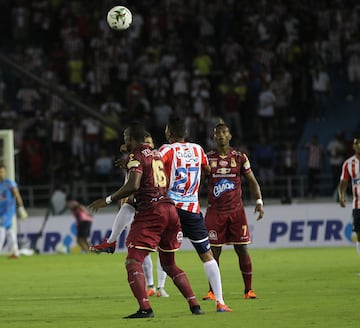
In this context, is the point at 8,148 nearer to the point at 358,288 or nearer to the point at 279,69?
the point at 279,69

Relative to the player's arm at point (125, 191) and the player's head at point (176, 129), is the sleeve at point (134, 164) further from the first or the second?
the player's head at point (176, 129)

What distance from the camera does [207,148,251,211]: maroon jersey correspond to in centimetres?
1616

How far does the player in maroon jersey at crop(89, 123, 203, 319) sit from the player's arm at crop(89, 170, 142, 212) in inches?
1.1

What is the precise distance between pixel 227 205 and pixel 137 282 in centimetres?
384

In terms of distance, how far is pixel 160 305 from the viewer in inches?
595

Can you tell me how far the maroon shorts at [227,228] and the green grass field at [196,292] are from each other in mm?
787

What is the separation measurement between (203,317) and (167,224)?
1110 millimetres

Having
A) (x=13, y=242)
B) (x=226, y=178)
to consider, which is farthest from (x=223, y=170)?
(x=13, y=242)

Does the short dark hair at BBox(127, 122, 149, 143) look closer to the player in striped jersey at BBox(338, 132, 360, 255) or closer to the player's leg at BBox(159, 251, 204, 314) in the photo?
the player's leg at BBox(159, 251, 204, 314)

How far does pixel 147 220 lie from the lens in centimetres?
1300

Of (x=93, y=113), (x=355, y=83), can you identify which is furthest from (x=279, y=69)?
(x=93, y=113)

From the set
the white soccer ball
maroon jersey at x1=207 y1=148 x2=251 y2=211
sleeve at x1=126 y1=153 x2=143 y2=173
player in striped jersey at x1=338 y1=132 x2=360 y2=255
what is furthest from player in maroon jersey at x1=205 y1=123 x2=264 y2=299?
the white soccer ball

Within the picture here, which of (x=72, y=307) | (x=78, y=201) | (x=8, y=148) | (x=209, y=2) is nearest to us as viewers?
(x=72, y=307)

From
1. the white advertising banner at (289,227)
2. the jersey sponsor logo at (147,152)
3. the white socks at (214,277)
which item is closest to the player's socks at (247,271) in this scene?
the white socks at (214,277)
